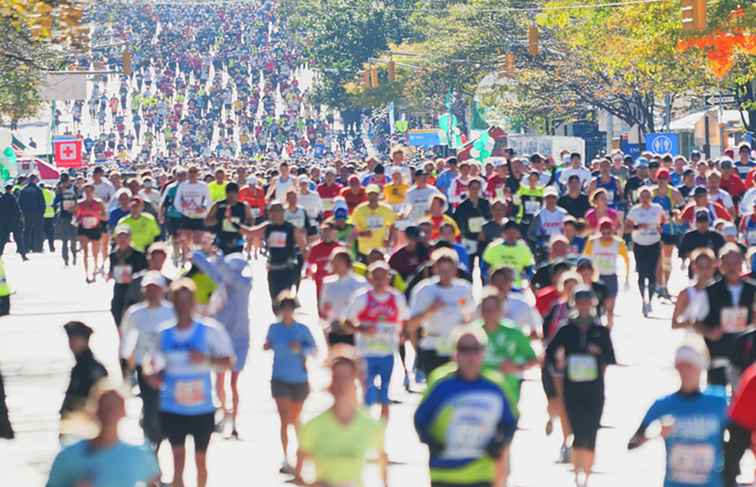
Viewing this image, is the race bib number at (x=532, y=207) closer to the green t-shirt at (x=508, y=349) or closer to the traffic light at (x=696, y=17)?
the traffic light at (x=696, y=17)

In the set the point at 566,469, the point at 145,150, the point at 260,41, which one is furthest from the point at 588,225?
the point at 260,41

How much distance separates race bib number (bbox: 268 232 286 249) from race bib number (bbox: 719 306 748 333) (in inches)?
319

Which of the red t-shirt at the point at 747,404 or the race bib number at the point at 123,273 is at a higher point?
the race bib number at the point at 123,273

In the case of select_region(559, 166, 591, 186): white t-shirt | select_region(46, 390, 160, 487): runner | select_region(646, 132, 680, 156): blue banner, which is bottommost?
select_region(46, 390, 160, 487): runner

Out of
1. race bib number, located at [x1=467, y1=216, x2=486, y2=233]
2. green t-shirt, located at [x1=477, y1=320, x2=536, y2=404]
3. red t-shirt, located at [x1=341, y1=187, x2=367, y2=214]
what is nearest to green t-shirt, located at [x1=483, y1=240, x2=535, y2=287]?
race bib number, located at [x1=467, y1=216, x2=486, y2=233]

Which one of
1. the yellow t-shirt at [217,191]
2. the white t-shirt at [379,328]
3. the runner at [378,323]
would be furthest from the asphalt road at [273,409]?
the yellow t-shirt at [217,191]

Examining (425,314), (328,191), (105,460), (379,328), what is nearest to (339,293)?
(379,328)

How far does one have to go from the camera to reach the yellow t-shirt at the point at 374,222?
24953 mm

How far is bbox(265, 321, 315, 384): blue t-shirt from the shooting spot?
1547 cm

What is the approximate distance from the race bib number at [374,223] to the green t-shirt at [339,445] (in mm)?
14203

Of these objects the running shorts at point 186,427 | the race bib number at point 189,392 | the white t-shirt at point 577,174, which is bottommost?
the running shorts at point 186,427

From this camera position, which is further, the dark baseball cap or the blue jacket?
the dark baseball cap

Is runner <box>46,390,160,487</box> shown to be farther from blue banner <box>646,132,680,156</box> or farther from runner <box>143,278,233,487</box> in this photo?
blue banner <box>646,132,680,156</box>

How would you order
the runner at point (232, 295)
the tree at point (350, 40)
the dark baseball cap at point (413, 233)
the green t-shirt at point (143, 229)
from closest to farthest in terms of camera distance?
the runner at point (232, 295)
the dark baseball cap at point (413, 233)
the green t-shirt at point (143, 229)
the tree at point (350, 40)
